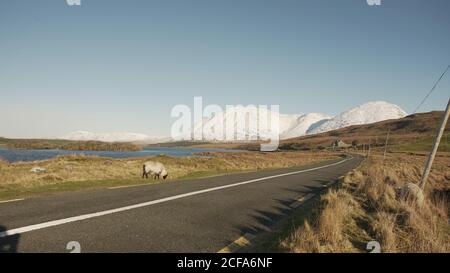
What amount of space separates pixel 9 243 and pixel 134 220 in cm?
269

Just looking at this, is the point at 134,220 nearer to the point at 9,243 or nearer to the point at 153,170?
the point at 9,243

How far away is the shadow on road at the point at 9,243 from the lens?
16.8ft

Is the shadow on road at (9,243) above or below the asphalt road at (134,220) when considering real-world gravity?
above

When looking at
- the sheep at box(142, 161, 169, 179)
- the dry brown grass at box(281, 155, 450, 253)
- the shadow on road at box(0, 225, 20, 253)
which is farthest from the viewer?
the sheep at box(142, 161, 169, 179)

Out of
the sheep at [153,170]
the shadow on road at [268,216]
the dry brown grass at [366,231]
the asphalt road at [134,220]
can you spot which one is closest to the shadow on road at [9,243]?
the asphalt road at [134,220]

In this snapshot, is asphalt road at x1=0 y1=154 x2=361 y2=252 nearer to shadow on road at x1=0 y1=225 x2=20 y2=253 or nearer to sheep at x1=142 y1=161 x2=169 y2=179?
shadow on road at x1=0 y1=225 x2=20 y2=253

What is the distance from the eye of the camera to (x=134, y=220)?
764cm

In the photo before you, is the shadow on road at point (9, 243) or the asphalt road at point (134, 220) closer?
the shadow on road at point (9, 243)

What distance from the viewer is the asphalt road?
580 cm

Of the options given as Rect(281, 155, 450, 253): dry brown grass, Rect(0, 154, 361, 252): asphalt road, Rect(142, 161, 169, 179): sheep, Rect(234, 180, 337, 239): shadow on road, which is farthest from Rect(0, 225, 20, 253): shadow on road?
Rect(142, 161, 169, 179): sheep

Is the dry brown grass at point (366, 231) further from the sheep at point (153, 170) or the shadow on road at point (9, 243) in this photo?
the sheep at point (153, 170)
